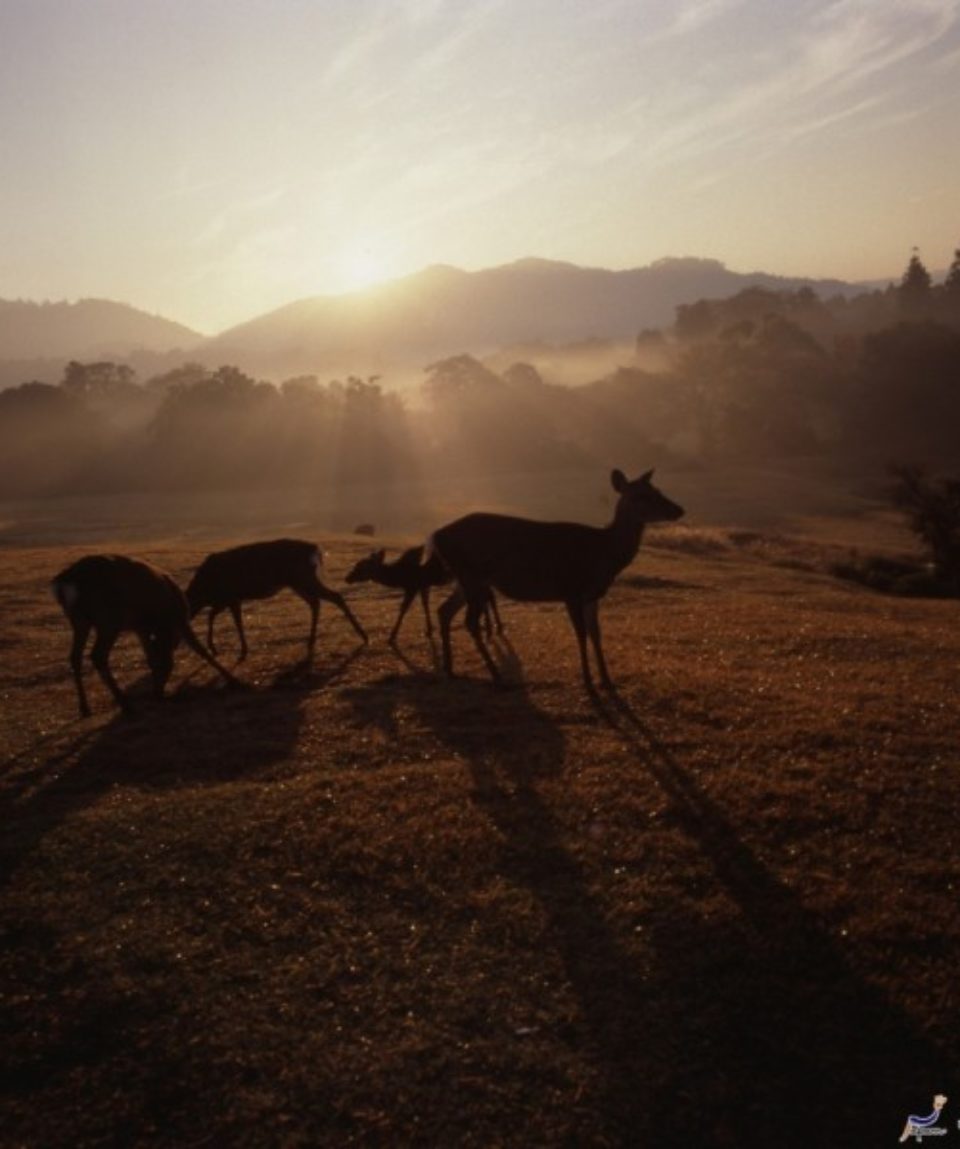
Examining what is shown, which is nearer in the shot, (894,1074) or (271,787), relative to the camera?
(894,1074)

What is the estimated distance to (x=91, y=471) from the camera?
77125 mm

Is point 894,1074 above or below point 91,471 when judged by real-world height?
below

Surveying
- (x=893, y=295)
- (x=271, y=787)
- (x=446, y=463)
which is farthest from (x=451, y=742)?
(x=893, y=295)

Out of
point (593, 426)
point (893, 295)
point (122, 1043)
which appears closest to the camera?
point (122, 1043)

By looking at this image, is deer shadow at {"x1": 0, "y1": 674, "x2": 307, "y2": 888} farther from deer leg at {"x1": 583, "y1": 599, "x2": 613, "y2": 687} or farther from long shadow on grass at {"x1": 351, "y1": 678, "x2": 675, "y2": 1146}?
deer leg at {"x1": 583, "y1": 599, "x2": 613, "y2": 687}

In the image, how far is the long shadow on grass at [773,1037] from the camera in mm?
4766

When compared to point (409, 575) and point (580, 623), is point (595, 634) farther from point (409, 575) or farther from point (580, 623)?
point (409, 575)

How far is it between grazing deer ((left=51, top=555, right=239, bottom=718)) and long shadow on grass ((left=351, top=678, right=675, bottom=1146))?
104 inches

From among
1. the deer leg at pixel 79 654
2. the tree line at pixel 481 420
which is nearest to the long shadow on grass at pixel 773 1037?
the deer leg at pixel 79 654

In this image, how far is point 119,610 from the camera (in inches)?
453

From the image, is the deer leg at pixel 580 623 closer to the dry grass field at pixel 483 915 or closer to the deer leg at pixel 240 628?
the dry grass field at pixel 483 915

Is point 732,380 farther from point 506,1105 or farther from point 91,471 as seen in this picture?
point 506,1105

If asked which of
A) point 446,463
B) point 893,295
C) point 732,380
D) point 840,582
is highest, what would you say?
point 893,295

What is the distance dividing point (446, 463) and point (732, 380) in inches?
1341
